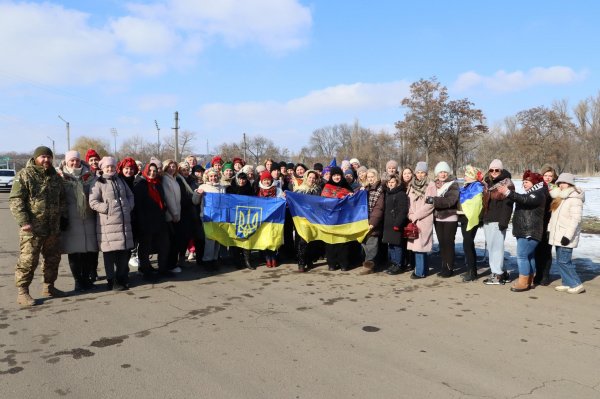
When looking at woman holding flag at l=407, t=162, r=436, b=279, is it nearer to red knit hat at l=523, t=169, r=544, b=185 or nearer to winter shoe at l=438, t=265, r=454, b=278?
winter shoe at l=438, t=265, r=454, b=278

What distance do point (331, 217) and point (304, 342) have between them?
363 cm

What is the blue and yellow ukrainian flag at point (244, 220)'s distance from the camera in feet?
25.3

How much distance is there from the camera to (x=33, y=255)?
18.3 ft

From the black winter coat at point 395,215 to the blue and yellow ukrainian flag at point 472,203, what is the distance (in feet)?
2.94

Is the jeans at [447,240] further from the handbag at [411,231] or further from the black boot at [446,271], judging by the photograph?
the handbag at [411,231]

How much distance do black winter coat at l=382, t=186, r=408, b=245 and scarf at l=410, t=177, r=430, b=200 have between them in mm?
172

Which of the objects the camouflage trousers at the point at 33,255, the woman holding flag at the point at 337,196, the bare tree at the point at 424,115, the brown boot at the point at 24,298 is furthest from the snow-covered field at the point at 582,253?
the bare tree at the point at 424,115

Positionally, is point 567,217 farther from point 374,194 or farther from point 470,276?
point 374,194

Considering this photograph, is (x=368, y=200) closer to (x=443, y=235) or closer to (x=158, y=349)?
(x=443, y=235)

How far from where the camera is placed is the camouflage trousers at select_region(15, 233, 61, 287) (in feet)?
18.1

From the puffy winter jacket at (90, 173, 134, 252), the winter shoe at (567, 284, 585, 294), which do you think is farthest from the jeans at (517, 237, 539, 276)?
the puffy winter jacket at (90, 173, 134, 252)

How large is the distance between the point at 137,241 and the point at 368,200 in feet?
12.7

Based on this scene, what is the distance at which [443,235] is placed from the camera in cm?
696

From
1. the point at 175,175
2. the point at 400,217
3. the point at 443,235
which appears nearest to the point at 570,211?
the point at 443,235
